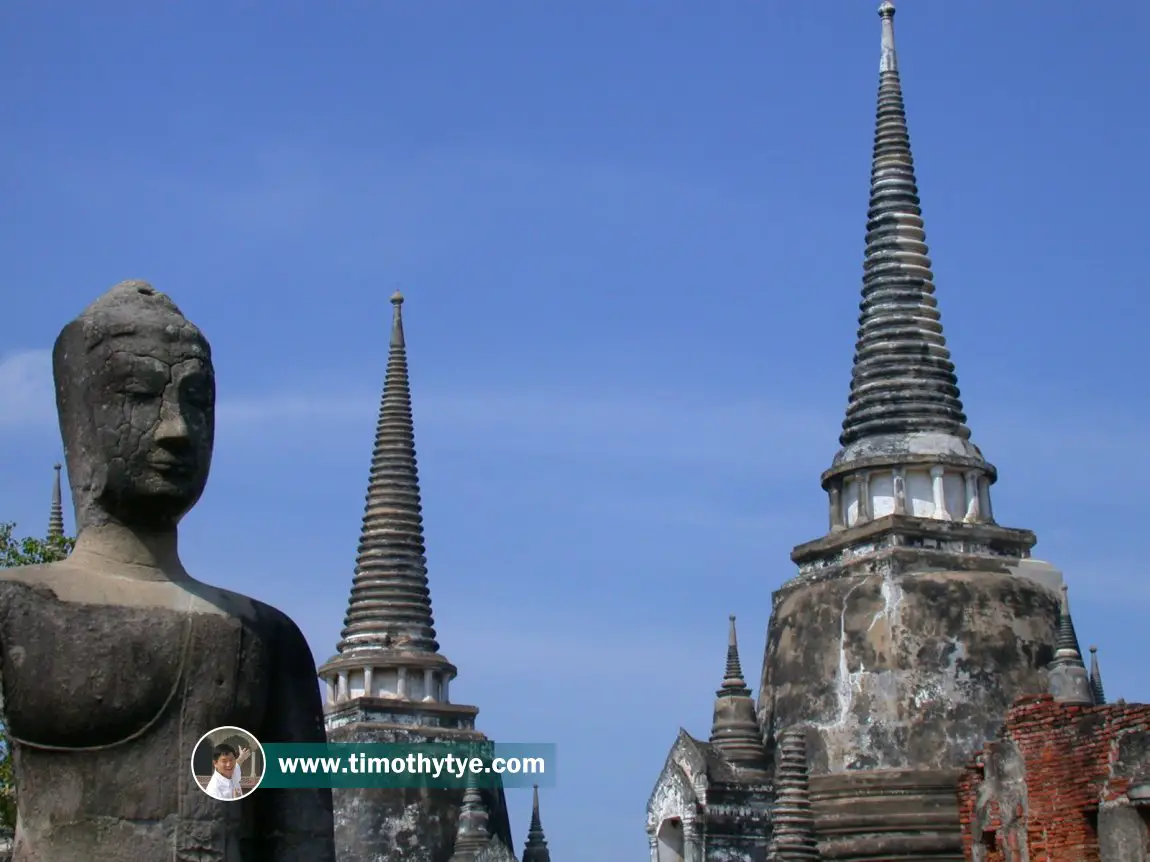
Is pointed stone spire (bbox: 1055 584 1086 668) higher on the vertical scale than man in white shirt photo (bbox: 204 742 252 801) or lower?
higher

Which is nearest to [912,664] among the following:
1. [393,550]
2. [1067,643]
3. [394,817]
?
[1067,643]

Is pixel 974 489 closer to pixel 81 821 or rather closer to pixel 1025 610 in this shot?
pixel 1025 610

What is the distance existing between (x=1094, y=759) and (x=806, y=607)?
5.63 metres

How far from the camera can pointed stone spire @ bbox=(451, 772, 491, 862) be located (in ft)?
115

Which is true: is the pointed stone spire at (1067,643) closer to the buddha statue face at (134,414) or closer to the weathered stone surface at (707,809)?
the weathered stone surface at (707,809)

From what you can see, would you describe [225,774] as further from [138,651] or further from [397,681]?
[397,681]

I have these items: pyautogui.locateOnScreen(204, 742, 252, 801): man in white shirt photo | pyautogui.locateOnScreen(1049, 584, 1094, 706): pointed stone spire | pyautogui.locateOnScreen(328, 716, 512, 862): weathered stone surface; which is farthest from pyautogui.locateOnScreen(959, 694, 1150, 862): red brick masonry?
pyautogui.locateOnScreen(204, 742, 252, 801): man in white shirt photo

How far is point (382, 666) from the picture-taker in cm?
3978

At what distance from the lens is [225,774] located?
285 inches

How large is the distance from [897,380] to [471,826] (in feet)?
40.1

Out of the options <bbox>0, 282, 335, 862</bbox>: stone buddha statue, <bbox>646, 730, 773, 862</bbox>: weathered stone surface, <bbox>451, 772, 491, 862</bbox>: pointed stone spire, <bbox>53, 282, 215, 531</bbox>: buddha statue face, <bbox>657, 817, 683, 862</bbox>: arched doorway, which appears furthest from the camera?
<bbox>451, 772, 491, 862</bbox>: pointed stone spire

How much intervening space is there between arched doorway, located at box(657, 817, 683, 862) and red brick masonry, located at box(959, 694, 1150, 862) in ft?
14.1

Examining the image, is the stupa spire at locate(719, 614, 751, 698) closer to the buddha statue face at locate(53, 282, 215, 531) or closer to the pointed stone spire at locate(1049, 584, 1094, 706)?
the pointed stone spire at locate(1049, 584, 1094, 706)

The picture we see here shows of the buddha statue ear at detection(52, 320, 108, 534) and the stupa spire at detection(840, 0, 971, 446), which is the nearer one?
the buddha statue ear at detection(52, 320, 108, 534)
